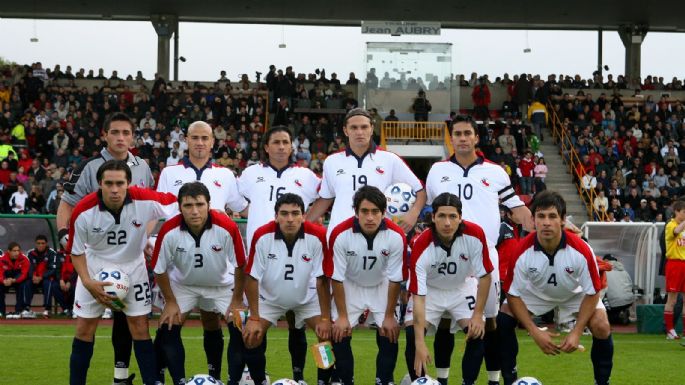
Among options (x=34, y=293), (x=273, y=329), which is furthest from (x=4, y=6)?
(x=273, y=329)

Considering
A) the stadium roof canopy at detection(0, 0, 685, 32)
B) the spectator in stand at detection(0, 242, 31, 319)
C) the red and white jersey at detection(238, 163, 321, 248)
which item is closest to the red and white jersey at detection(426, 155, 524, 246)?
the red and white jersey at detection(238, 163, 321, 248)

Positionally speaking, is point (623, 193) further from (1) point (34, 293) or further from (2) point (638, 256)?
(1) point (34, 293)

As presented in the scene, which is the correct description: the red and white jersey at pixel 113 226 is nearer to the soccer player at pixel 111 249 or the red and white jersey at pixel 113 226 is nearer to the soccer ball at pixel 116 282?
the soccer player at pixel 111 249

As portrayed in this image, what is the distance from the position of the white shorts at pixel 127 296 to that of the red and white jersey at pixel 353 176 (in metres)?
1.66

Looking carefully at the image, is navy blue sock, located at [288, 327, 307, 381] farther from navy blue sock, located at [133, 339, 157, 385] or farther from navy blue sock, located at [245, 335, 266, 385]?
navy blue sock, located at [133, 339, 157, 385]

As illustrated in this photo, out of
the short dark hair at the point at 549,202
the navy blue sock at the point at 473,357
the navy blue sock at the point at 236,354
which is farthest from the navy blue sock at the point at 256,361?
the short dark hair at the point at 549,202

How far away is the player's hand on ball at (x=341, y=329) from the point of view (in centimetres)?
802

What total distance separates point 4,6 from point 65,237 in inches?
1117

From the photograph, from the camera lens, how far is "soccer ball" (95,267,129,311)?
7.90 m

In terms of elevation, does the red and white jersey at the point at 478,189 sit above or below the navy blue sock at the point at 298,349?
above

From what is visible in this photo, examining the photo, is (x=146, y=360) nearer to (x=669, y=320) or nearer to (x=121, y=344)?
(x=121, y=344)

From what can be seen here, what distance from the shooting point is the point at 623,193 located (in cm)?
2580

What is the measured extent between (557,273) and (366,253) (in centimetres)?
153

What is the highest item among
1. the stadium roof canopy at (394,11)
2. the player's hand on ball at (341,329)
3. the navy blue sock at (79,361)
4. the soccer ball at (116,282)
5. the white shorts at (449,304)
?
the stadium roof canopy at (394,11)
